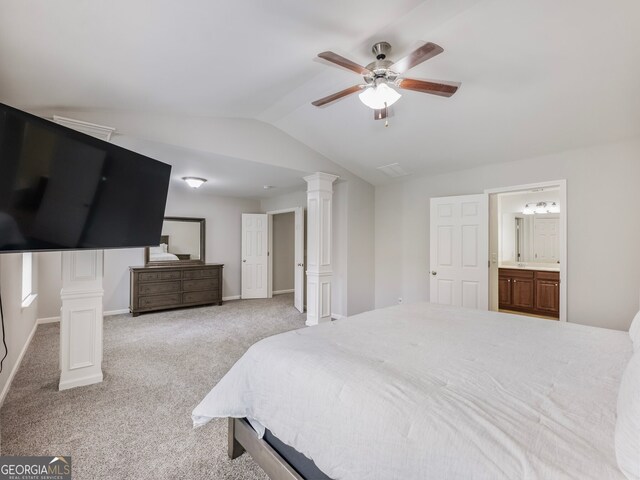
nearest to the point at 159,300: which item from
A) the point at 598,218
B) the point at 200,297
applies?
the point at 200,297

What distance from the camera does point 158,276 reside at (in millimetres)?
5328

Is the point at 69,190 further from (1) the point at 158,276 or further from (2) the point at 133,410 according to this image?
(1) the point at 158,276

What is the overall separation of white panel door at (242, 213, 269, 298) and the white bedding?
5056 millimetres

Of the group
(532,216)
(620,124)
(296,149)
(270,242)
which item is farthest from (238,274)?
(620,124)

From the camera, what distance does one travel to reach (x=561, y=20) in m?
2.03

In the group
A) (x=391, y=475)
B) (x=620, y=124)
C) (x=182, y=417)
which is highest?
(x=620, y=124)

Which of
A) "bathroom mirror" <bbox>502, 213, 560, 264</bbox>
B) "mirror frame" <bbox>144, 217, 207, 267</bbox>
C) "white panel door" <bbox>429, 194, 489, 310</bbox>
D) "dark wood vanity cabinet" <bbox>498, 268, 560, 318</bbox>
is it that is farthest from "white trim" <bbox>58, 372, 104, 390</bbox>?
"bathroom mirror" <bbox>502, 213, 560, 264</bbox>

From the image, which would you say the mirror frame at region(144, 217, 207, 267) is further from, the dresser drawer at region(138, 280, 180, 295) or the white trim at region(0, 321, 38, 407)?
the white trim at region(0, 321, 38, 407)

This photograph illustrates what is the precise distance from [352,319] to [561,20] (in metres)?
2.43

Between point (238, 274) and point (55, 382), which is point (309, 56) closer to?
point (55, 382)

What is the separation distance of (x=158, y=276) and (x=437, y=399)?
5.30 m

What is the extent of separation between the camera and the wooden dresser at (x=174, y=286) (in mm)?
5133

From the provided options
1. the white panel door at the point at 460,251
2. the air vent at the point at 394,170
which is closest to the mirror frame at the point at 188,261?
the air vent at the point at 394,170

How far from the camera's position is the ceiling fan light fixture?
2.12 m
